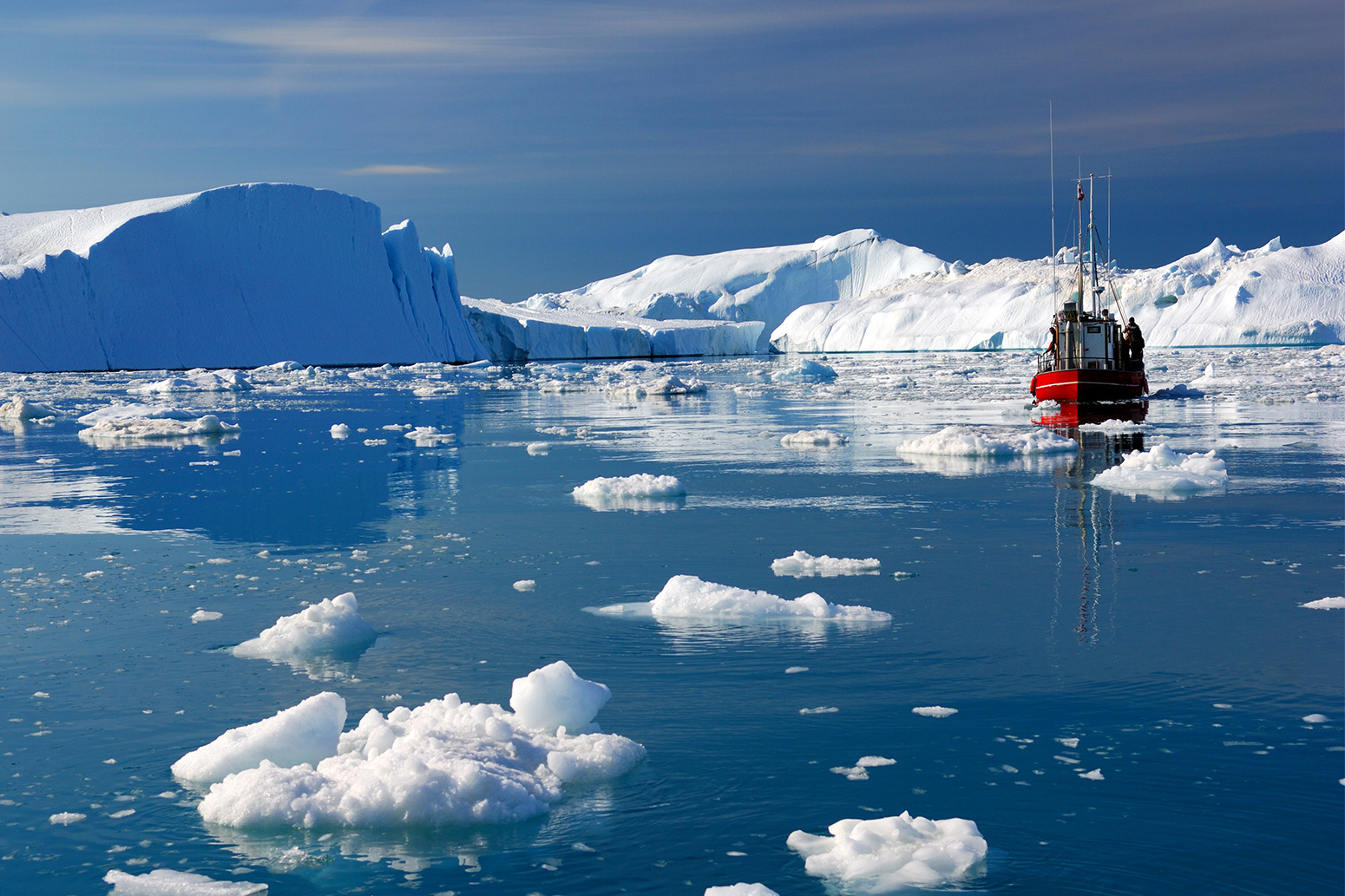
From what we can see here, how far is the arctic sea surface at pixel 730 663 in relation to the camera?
3309mm

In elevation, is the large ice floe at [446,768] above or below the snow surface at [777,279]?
below

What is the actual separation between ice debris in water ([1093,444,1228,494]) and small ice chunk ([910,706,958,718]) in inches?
253

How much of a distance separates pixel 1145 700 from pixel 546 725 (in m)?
2.15

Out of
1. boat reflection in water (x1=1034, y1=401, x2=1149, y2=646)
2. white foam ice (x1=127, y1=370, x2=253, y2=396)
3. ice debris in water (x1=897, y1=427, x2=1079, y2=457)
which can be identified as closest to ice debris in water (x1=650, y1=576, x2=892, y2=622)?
boat reflection in water (x1=1034, y1=401, x2=1149, y2=646)

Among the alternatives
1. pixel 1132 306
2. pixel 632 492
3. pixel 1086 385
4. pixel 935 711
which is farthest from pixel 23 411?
pixel 1132 306

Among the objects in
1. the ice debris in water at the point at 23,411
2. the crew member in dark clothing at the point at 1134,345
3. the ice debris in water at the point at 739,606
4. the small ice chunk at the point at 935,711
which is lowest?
the small ice chunk at the point at 935,711

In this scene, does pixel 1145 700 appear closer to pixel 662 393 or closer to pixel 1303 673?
pixel 1303 673

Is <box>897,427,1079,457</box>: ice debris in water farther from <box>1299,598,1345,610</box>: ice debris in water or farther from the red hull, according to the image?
<box>1299,598,1345,610</box>: ice debris in water

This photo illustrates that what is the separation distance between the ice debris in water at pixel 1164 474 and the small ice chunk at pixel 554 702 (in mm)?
7246

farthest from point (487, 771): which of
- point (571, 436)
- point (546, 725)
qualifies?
point (571, 436)

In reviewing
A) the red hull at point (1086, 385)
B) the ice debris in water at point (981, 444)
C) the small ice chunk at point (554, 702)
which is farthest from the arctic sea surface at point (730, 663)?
the red hull at point (1086, 385)

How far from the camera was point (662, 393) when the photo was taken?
29.2 m

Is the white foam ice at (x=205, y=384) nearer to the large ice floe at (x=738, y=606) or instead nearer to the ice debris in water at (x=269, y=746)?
the large ice floe at (x=738, y=606)

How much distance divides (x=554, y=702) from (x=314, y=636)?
1659 mm
